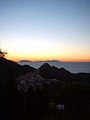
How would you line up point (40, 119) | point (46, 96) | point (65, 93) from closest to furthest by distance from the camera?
point (40, 119)
point (46, 96)
point (65, 93)

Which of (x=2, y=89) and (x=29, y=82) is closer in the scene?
(x=2, y=89)

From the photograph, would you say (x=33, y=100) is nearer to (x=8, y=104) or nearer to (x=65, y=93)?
(x=8, y=104)

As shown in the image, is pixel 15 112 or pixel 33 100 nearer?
pixel 15 112

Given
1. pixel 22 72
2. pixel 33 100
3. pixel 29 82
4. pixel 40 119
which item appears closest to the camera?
pixel 40 119

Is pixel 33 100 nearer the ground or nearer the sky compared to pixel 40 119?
nearer the sky

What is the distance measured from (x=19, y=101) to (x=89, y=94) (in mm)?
13693

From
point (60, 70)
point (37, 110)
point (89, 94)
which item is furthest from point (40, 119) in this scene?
point (60, 70)

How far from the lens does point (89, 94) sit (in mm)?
35281

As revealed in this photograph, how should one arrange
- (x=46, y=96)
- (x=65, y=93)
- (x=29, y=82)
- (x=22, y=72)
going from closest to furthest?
(x=46, y=96) → (x=65, y=93) → (x=29, y=82) → (x=22, y=72)

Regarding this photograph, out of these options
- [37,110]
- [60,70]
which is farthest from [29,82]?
[37,110]

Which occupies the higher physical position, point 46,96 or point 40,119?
point 46,96

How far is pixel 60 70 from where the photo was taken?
4483 inches

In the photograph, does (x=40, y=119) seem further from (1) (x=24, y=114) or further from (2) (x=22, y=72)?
(2) (x=22, y=72)

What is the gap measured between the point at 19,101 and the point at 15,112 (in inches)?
65.3
